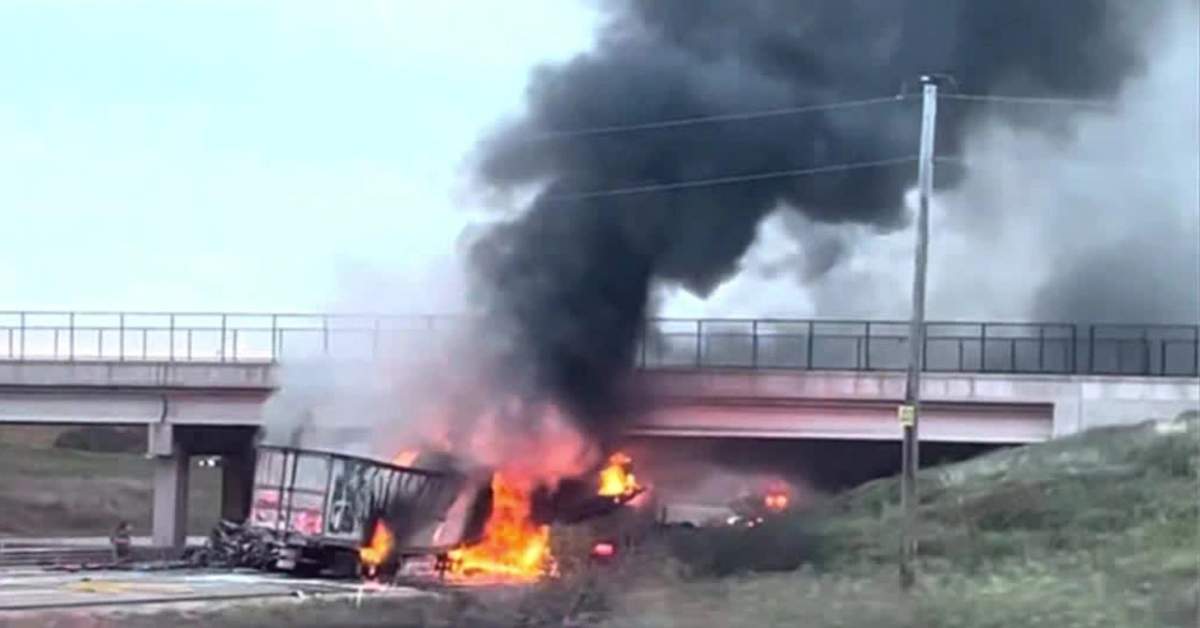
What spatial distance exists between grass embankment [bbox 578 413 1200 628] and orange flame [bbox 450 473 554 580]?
256 inches

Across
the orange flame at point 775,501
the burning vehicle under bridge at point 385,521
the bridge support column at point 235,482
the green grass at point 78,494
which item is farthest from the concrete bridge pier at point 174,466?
the green grass at point 78,494

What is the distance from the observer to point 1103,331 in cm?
5850

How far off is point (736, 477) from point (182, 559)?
64.9 ft

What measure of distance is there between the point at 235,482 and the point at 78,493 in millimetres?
16947

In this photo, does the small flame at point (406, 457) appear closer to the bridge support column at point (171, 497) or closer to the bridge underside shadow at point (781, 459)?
the bridge underside shadow at point (781, 459)

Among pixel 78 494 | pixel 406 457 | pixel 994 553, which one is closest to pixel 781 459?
pixel 406 457

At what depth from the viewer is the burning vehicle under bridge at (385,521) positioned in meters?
39.4

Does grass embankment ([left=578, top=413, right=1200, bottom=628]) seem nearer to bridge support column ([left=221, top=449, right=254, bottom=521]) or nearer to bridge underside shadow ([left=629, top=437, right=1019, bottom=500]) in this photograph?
bridge underside shadow ([left=629, top=437, right=1019, bottom=500])

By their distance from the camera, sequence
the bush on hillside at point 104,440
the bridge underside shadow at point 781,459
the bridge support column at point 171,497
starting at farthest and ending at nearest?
the bush on hillside at point 104,440, the bridge support column at point 171,497, the bridge underside shadow at point 781,459

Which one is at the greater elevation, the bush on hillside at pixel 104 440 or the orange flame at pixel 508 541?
the orange flame at pixel 508 541

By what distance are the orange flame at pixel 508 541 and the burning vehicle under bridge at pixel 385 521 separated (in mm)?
22

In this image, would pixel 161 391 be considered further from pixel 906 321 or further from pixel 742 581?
pixel 742 581

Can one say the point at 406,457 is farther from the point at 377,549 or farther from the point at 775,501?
the point at 775,501

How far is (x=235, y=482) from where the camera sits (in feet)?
211
